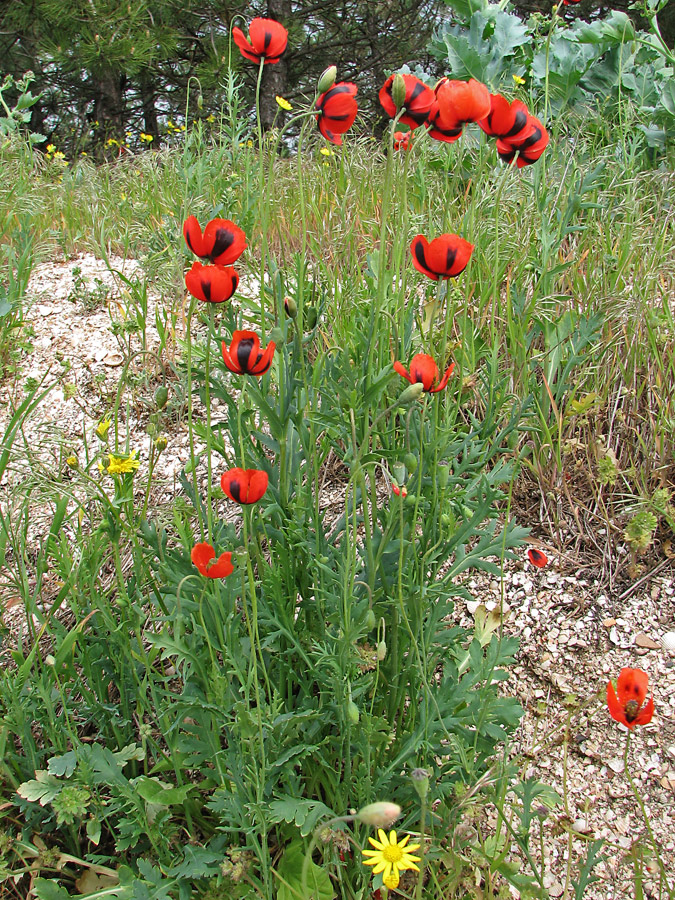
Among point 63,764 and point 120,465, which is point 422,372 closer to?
point 120,465

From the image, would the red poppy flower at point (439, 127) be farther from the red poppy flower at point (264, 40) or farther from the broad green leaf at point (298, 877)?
the broad green leaf at point (298, 877)

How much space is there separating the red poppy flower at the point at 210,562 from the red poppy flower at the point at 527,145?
1086 mm

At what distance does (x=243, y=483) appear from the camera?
112 centimetres

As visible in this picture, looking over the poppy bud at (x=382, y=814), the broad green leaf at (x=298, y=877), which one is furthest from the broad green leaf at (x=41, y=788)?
the poppy bud at (x=382, y=814)

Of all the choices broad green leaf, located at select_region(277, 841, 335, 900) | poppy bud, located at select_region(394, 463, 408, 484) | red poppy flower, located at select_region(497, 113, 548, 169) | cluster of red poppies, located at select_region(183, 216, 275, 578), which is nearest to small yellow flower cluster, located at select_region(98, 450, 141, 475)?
cluster of red poppies, located at select_region(183, 216, 275, 578)

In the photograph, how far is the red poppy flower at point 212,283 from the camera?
1.20 metres

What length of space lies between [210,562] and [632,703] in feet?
2.42

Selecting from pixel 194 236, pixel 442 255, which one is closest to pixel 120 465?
pixel 194 236

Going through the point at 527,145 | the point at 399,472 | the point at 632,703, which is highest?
the point at 527,145

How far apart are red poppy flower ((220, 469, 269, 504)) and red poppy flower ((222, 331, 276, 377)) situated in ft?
0.68

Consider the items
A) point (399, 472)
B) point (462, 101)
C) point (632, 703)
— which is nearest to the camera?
point (632, 703)

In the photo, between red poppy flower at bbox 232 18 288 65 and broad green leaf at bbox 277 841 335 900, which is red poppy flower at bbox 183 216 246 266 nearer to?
red poppy flower at bbox 232 18 288 65

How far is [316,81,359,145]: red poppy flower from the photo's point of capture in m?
1.33

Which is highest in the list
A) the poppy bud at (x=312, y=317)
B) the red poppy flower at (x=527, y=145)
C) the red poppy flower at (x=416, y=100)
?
the red poppy flower at (x=416, y=100)
